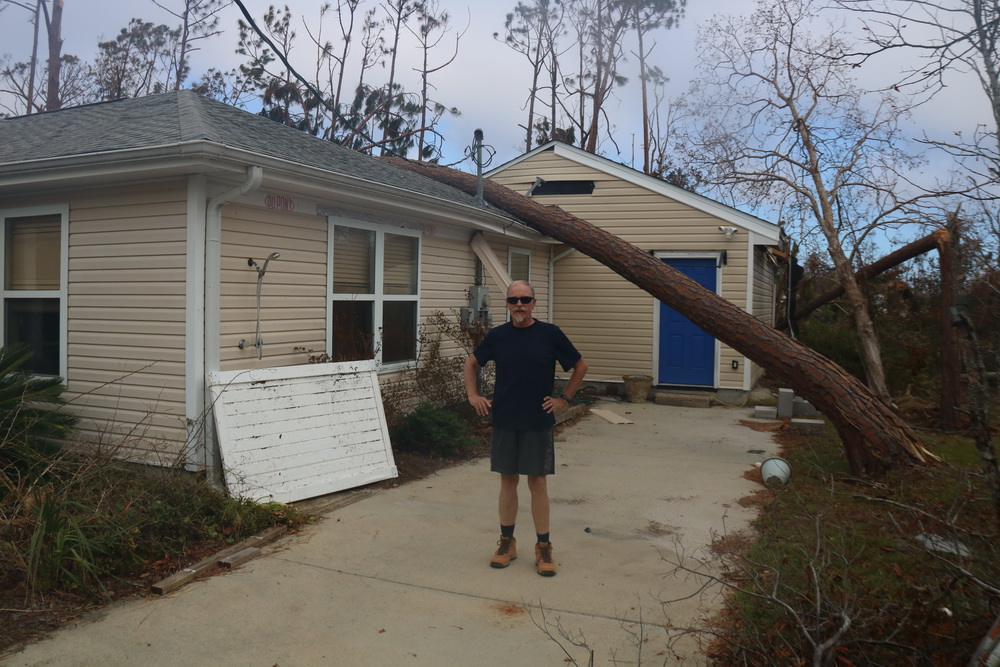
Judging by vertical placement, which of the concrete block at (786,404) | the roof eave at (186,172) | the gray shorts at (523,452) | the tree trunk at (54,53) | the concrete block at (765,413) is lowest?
the concrete block at (765,413)

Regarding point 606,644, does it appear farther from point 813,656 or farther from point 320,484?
point 320,484

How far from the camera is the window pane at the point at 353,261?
25.3 feet

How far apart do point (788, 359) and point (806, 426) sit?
2.44 m

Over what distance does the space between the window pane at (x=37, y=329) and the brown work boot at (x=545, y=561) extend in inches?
191

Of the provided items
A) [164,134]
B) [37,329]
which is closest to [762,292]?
[164,134]

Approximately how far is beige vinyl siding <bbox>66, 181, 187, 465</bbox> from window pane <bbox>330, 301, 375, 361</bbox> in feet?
5.99

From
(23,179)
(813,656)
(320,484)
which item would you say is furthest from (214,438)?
(813,656)

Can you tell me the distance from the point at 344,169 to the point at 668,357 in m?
7.45

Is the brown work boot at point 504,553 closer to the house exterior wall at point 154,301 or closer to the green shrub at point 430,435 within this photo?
the house exterior wall at point 154,301

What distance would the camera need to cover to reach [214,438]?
19.9 feet

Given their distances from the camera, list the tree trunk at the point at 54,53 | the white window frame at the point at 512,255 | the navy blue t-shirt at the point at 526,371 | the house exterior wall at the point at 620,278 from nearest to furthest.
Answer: the navy blue t-shirt at the point at 526,371 < the white window frame at the point at 512,255 < the house exterior wall at the point at 620,278 < the tree trunk at the point at 54,53

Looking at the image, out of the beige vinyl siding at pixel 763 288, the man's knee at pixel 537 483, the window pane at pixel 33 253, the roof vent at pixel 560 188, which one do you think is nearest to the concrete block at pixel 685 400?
the beige vinyl siding at pixel 763 288

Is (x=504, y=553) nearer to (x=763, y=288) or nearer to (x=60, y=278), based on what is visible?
(x=60, y=278)

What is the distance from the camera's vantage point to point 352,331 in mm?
7961
